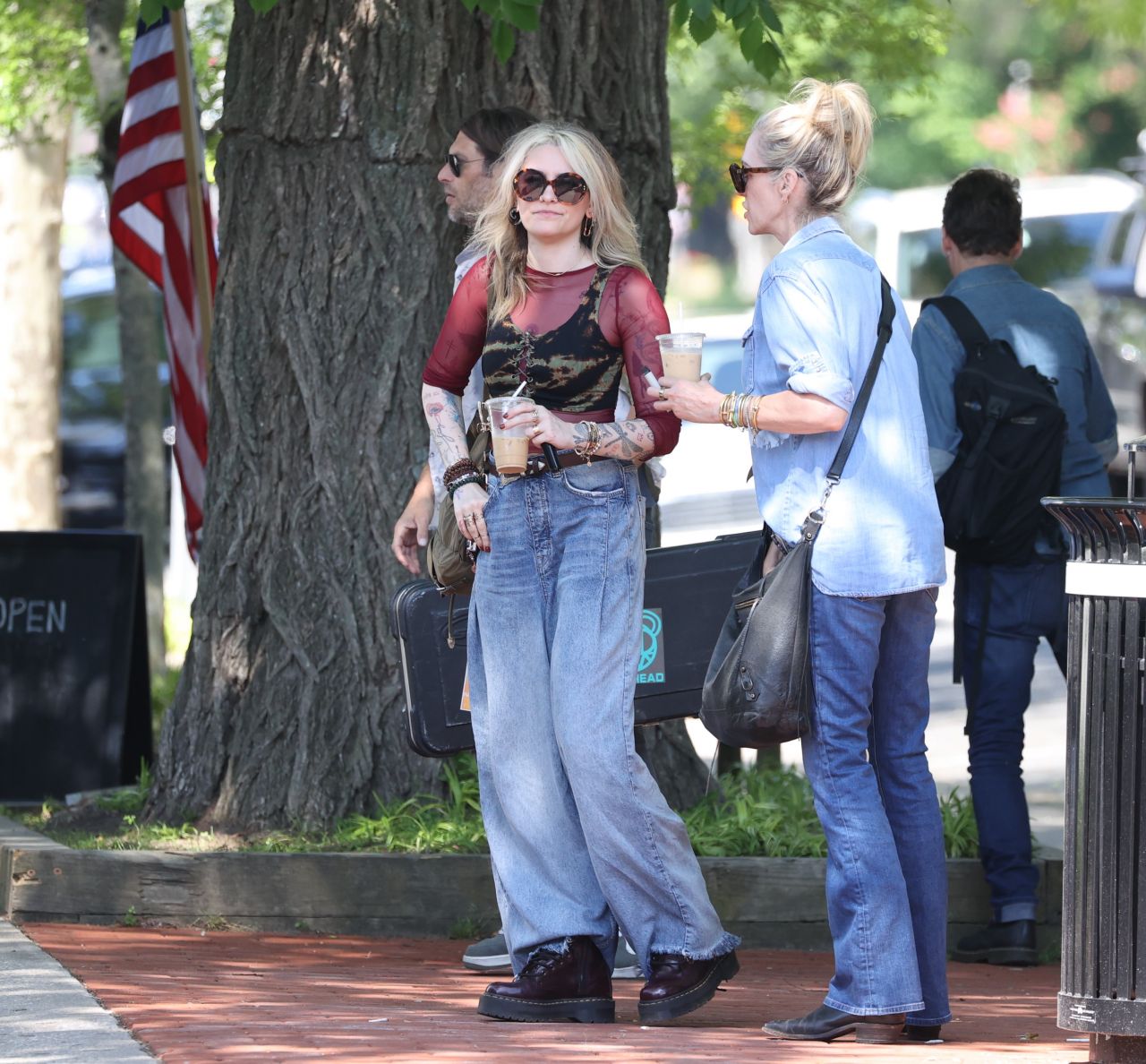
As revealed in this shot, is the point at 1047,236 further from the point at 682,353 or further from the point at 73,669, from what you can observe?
the point at 682,353

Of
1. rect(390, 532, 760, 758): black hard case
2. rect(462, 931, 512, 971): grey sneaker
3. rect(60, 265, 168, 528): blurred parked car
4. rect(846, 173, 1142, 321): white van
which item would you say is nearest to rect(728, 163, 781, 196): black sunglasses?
rect(390, 532, 760, 758): black hard case

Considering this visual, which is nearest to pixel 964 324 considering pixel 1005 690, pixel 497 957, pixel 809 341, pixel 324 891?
pixel 1005 690

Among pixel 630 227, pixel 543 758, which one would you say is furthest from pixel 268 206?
pixel 543 758

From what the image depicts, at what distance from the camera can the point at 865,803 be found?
169 inches

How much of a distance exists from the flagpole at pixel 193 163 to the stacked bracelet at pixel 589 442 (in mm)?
3785

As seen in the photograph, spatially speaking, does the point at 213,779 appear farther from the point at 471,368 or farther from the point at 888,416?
the point at 888,416

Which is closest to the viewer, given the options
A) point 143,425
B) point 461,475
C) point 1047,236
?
point 461,475

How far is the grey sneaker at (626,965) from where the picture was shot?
532 centimetres

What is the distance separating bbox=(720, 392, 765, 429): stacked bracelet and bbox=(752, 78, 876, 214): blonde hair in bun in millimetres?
468

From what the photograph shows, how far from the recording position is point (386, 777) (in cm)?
648

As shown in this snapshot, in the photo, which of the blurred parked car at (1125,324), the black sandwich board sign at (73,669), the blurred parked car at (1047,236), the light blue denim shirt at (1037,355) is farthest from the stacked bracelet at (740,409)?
the blurred parked car at (1047,236)

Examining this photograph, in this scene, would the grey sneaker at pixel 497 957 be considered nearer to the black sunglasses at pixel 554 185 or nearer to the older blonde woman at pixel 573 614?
the older blonde woman at pixel 573 614

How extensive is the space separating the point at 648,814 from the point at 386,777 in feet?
7.09

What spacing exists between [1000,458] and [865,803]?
6.20 ft
